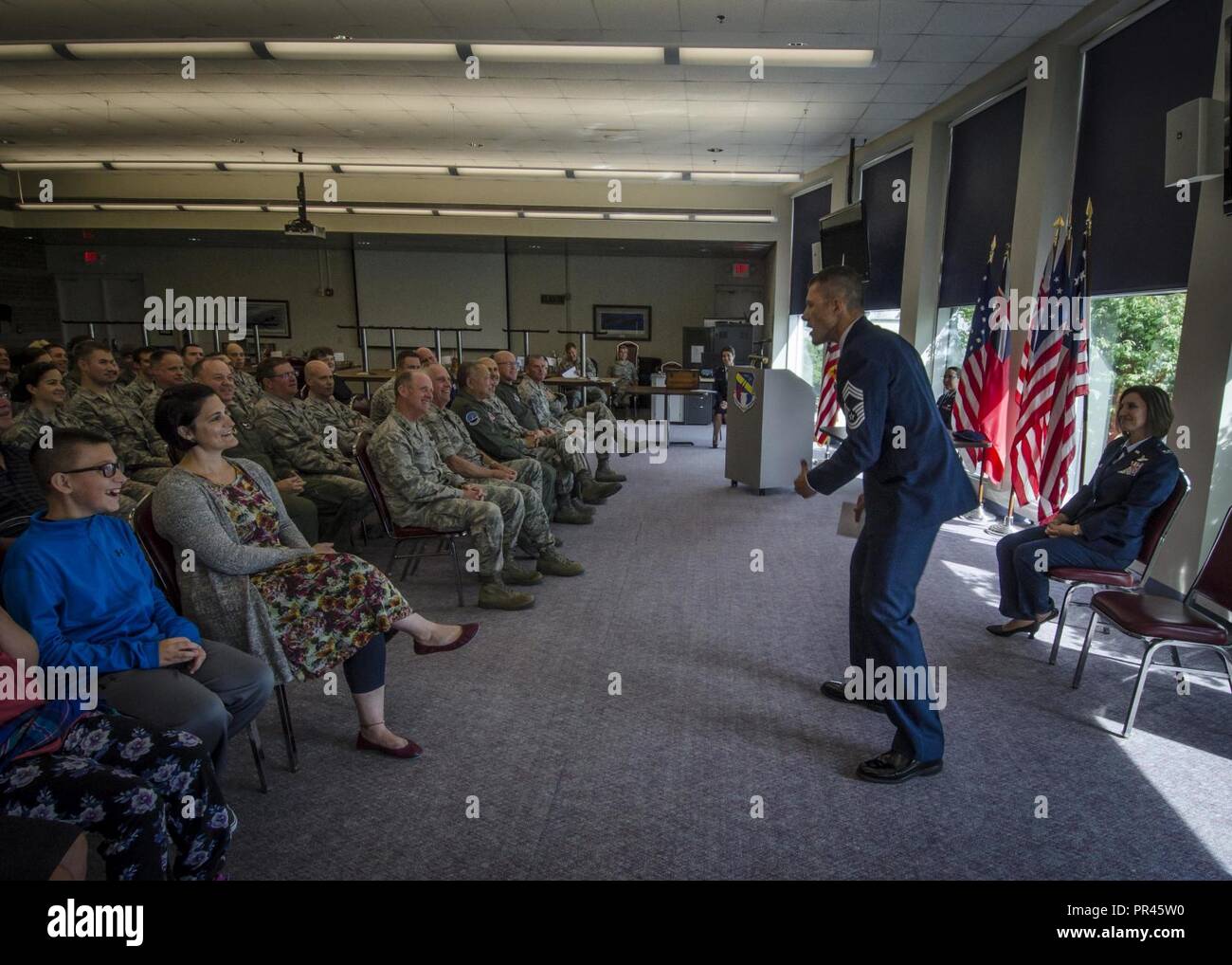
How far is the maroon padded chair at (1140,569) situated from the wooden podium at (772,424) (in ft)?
12.2

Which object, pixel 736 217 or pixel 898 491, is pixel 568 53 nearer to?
pixel 898 491

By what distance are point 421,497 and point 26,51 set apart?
5.11 metres

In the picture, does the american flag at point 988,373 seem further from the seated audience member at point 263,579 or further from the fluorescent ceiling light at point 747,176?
the fluorescent ceiling light at point 747,176

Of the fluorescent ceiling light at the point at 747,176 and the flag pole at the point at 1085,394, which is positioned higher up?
the fluorescent ceiling light at the point at 747,176

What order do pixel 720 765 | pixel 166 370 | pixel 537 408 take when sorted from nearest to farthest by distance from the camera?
pixel 720 765 → pixel 166 370 → pixel 537 408

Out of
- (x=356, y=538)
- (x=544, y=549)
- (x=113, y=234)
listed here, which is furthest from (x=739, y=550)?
(x=113, y=234)

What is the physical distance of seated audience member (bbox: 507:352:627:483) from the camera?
650 centimetres

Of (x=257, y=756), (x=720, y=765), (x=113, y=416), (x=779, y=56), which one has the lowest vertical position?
(x=720, y=765)

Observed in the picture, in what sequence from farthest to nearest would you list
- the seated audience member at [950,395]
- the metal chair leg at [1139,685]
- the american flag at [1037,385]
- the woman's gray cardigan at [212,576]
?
the seated audience member at [950,395]
the american flag at [1037,385]
the metal chair leg at [1139,685]
the woman's gray cardigan at [212,576]

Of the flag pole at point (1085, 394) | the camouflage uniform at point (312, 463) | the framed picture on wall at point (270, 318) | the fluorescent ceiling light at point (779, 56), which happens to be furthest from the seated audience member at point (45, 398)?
the framed picture on wall at point (270, 318)

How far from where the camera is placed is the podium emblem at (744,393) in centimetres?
712

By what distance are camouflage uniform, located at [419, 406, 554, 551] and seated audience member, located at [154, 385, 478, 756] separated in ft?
6.33

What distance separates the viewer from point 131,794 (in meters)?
1.62

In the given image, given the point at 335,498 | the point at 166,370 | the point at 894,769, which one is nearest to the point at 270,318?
the point at 166,370
